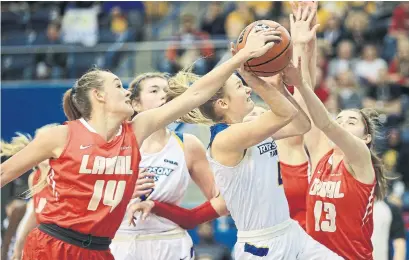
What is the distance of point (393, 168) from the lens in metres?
11.4

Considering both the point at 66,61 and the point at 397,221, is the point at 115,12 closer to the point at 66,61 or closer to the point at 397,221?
the point at 66,61

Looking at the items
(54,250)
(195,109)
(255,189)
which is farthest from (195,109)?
(54,250)

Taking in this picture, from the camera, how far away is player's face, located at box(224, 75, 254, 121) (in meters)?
5.62

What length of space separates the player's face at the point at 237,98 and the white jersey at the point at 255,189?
10.3 inches

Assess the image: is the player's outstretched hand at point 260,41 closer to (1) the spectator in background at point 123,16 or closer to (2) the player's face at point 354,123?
(2) the player's face at point 354,123

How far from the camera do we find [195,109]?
6129mm

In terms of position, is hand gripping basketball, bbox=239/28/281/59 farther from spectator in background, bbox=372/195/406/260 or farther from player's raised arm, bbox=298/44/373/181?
spectator in background, bbox=372/195/406/260

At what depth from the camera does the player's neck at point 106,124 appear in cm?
522

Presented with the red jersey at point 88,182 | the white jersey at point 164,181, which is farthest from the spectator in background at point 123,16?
the red jersey at point 88,182

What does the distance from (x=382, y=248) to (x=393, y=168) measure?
332 cm

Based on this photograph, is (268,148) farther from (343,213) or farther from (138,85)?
(138,85)

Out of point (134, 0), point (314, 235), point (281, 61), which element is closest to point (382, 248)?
point (314, 235)

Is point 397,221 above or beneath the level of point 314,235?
beneath

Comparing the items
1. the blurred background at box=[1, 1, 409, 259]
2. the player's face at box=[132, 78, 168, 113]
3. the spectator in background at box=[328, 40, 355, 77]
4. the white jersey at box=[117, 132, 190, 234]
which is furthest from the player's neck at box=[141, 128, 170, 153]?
the spectator in background at box=[328, 40, 355, 77]
